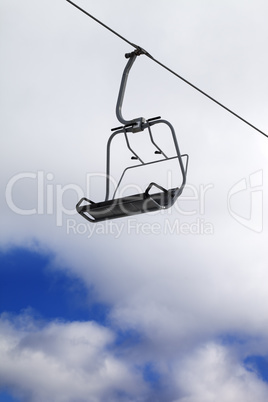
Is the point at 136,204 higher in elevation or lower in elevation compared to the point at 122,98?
lower

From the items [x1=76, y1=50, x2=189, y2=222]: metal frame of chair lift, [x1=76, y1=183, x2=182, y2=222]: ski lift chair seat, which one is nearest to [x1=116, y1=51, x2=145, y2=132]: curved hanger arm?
[x1=76, y1=50, x2=189, y2=222]: metal frame of chair lift

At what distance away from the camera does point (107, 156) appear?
5809mm

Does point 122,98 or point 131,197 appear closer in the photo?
point 131,197

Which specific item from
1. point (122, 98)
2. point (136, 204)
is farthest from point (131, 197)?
point (122, 98)

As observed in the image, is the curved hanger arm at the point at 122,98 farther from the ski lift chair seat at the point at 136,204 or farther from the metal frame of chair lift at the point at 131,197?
the ski lift chair seat at the point at 136,204

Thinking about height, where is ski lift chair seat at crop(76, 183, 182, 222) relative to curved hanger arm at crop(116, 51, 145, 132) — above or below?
A: below

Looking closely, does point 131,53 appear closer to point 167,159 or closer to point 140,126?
point 140,126

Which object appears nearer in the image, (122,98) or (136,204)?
(136,204)

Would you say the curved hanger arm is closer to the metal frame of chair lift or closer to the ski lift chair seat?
the metal frame of chair lift

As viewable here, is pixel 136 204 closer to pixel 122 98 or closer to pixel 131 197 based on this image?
pixel 131 197

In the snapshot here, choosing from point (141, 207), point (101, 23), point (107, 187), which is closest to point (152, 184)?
point (141, 207)

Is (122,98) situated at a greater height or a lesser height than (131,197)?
greater

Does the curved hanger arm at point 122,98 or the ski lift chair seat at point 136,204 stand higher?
the curved hanger arm at point 122,98

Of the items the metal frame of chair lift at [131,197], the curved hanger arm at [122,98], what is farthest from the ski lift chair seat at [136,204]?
the curved hanger arm at [122,98]
